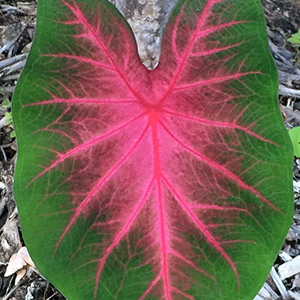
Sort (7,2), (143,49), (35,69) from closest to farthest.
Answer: (35,69) → (143,49) → (7,2)

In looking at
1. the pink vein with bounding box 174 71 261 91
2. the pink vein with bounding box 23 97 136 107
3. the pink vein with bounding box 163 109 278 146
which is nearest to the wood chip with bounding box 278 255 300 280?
the pink vein with bounding box 163 109 278 146

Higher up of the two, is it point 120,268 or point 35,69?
point 35,69

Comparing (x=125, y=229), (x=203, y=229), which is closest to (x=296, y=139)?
(x=203, y=229)

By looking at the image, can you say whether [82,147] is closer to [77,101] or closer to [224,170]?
[77,101]

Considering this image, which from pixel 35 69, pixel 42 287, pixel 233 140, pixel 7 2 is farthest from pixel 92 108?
pixel 7 2

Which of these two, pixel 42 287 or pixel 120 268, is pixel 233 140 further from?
pixel 42 287

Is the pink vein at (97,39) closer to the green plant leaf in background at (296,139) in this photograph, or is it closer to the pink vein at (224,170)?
the pink vein at (224,170)

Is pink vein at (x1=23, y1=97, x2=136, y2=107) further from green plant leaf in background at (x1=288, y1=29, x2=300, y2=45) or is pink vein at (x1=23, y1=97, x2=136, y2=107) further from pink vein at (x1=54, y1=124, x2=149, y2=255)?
green plant leaf in background at (x1=288, y1=29, x2=300, y2=45)

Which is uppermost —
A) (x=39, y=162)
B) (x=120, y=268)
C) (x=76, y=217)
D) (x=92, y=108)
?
(x=92, y=108)
